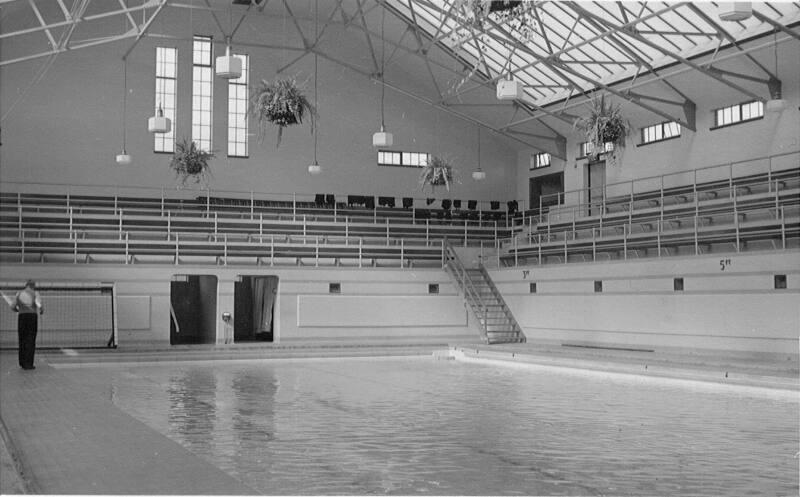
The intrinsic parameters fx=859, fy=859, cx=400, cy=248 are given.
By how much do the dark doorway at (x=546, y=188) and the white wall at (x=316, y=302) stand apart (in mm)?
6489

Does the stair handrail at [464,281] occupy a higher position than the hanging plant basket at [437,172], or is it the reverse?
the hanging plant basket at [437,172]

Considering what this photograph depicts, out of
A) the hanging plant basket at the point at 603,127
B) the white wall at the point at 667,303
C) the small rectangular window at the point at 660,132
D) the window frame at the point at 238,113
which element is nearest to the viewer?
the white wall at the point at 667,303

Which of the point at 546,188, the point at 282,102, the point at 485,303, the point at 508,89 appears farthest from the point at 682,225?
the point at 546,188

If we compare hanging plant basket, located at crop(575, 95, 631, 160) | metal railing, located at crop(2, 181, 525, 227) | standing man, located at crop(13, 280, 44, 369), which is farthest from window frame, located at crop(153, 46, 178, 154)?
hanging plant basket, located at crop(575, 95, 631, 160)

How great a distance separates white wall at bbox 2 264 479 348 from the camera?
19188mm

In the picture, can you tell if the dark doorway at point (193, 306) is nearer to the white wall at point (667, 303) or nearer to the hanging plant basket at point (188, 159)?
the hanging plant basket at point (188, 159)

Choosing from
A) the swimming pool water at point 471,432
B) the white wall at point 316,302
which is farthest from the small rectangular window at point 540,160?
the swimming pool water at point 471,432

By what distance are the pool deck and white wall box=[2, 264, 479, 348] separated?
7.39 feet

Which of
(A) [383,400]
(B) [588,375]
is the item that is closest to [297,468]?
(A) [383,400]

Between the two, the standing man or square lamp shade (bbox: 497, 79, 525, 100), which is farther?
the standing man

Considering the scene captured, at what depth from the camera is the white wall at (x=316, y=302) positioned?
63.0ft

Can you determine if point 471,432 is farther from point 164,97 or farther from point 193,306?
point 164,97

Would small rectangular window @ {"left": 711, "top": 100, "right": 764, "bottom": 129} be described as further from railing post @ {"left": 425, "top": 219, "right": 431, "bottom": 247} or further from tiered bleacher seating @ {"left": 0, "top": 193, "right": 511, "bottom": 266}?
railing post @ {"left": 425, "top": 219, "right": 431, "bottom": 247}

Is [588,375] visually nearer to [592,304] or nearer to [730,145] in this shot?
[592,304]
